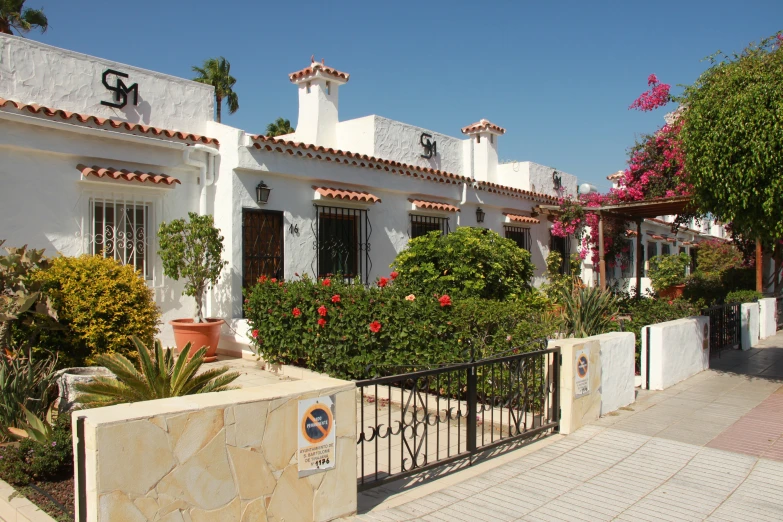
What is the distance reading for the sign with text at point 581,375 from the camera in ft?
20.0

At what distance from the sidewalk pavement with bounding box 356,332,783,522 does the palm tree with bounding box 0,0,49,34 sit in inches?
927

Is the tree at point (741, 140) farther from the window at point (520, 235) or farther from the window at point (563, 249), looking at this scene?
the window at point (563, 249)

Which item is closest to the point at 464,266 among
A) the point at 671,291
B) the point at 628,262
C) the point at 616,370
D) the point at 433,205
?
the point at 616,370

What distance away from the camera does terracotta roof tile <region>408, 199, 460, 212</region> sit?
1267cm

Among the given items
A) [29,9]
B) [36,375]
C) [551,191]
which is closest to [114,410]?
[36,375]

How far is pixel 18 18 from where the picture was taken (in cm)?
2191

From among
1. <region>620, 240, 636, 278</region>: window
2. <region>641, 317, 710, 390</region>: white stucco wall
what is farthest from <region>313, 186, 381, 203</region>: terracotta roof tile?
<region>620, 240, 636, 278</region>: window

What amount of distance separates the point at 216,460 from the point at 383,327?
406 cm

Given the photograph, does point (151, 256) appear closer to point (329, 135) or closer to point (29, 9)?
point (329, 135)

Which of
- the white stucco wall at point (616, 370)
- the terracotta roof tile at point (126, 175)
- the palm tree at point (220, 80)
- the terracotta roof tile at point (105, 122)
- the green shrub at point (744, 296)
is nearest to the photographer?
the white stucco wall at point (616, 370)

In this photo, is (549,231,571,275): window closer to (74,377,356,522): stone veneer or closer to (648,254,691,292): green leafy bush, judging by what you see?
(648,254,691,292): green leafy bush

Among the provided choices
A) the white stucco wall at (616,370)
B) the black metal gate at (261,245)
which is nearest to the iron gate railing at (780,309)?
the white stucco wall at (616,370)

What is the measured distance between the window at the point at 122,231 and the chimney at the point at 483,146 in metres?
9.64

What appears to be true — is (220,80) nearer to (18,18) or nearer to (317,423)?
(18,18)
